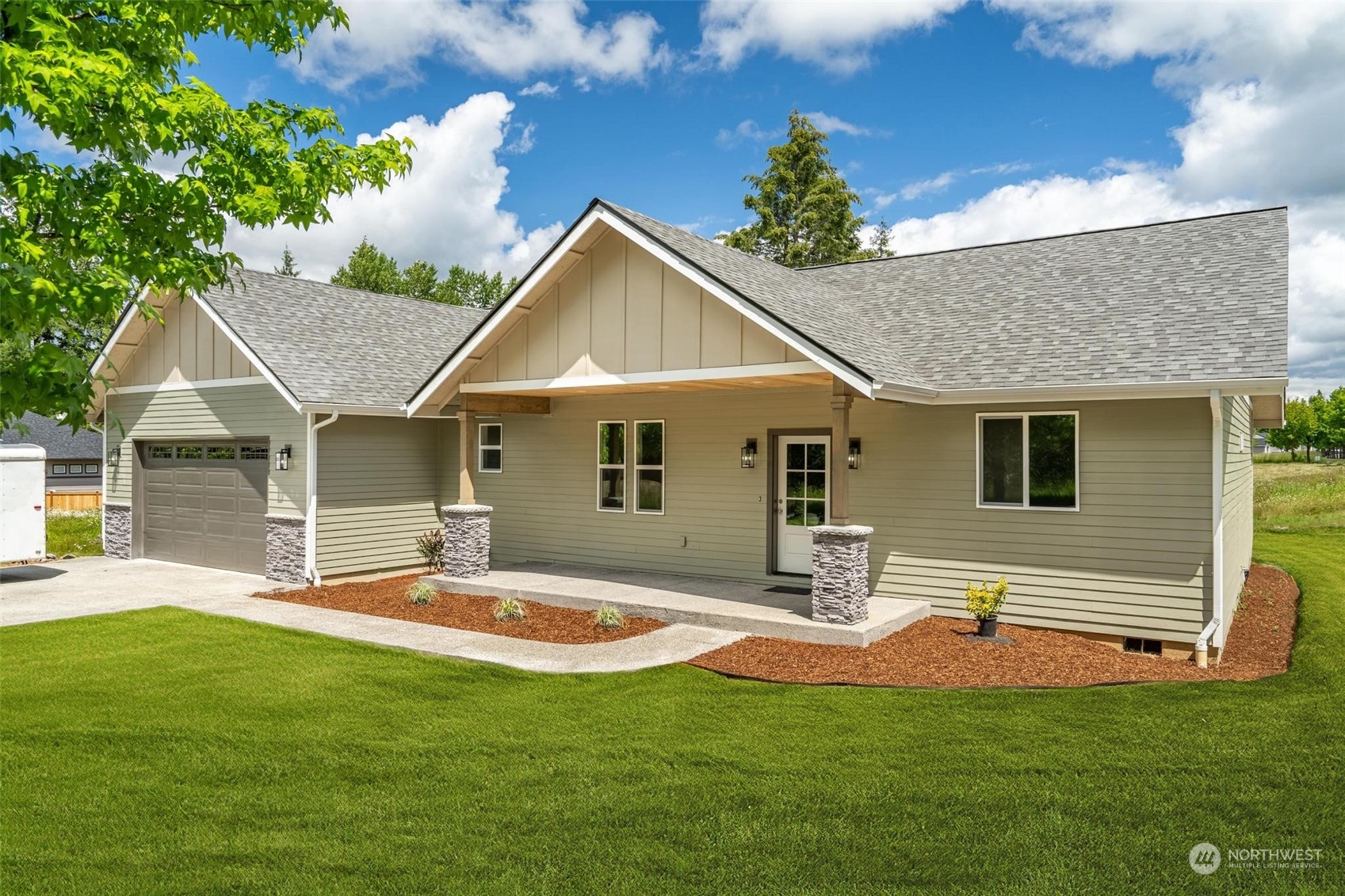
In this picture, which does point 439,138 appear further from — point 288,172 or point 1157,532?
point 1157,532

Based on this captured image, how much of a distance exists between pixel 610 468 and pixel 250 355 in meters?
5.96

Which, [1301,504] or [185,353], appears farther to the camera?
[1301,504]

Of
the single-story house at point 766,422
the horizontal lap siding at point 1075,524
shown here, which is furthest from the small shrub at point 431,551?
the horizontal lap siding at point 1075,524

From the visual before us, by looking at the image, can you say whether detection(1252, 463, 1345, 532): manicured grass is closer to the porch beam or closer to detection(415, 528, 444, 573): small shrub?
the porch beam

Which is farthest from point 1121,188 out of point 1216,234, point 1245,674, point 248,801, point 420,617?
point 248,801

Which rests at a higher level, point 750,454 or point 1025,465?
point 750,454

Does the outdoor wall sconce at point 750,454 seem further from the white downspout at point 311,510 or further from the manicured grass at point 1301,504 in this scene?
the manicured grass at point 1301,504

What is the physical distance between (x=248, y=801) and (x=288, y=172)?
4858 millimetres

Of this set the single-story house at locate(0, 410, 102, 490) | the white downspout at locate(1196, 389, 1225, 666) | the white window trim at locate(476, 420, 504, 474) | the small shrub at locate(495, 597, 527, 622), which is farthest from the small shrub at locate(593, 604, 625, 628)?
the single-story house at locate(0, 410, 102, 490)

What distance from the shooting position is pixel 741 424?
12.3 metres

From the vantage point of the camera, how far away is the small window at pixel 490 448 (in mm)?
14969

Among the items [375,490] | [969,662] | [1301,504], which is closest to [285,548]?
[375,490]

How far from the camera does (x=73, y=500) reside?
31.3 m

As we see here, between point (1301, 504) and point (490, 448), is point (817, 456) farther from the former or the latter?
point (1301, 504)
